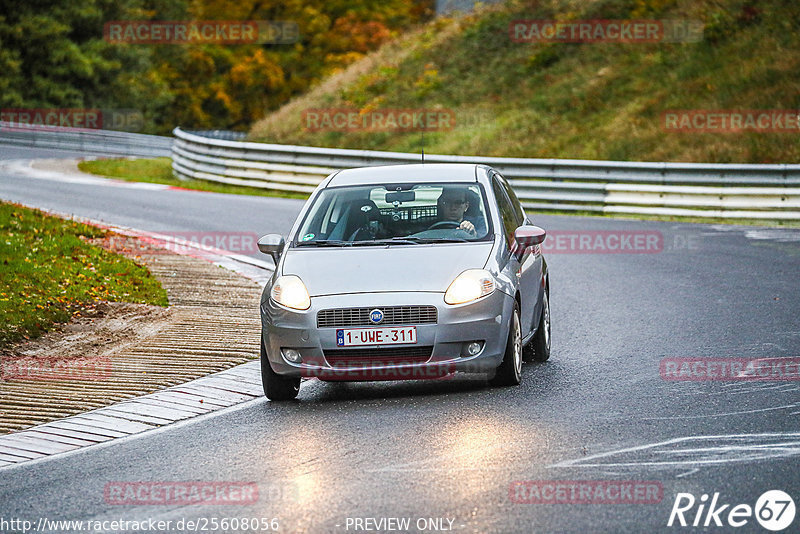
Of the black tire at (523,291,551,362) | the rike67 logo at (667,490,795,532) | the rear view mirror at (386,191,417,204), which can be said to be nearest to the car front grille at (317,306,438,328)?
the rear view mirror at (386,191,417,204)

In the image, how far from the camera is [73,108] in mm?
58750

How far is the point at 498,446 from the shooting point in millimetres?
7320

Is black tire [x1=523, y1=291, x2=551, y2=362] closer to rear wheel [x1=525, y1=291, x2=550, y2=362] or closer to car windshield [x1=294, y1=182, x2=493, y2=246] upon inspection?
rear wheel [x1=525, y1=291, x2=550, y2=362]

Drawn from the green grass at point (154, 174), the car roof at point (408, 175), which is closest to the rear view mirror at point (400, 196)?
the car roof at point (408, 175)

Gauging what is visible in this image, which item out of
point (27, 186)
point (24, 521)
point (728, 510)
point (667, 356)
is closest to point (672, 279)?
point (667, 356)

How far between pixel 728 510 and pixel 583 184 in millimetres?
19200

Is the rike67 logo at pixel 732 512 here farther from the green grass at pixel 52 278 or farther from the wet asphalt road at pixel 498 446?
the green grass at pixel 52 278

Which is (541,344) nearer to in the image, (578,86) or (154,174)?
(154,174)

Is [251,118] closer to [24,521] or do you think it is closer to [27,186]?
[27,186]

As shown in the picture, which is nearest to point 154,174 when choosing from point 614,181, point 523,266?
point 614,181

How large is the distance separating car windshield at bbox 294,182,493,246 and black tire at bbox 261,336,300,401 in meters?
1.11

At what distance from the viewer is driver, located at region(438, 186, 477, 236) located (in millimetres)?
9766

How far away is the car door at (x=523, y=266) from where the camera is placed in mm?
9641

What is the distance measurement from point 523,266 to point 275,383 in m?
2.21
